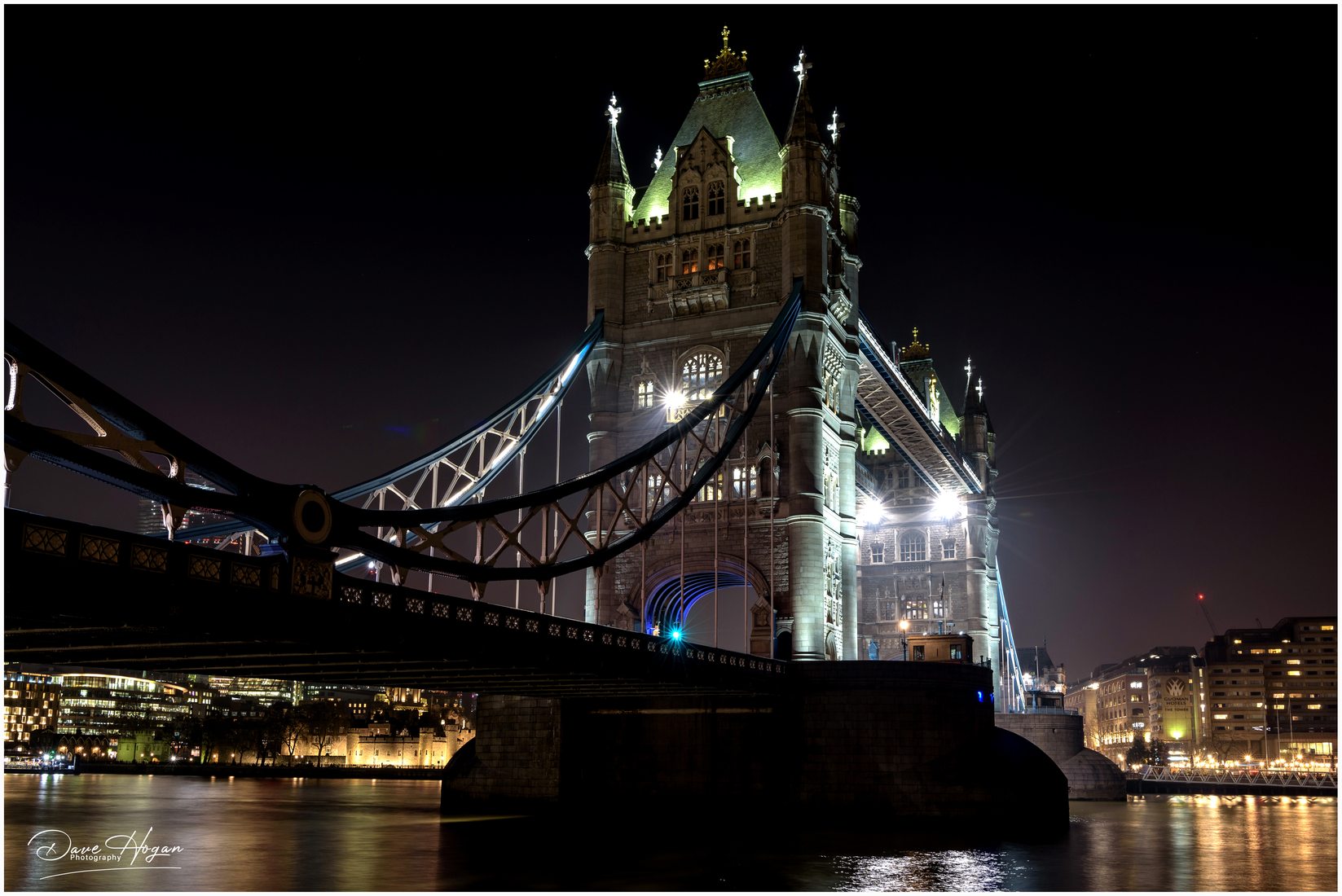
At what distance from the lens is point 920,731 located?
4556 centimetres

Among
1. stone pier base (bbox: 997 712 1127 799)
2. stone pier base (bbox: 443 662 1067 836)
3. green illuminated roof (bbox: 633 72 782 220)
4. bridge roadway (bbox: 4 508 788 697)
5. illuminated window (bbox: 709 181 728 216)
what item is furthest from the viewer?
stone pier base (bbox: 997 712 1127 799)

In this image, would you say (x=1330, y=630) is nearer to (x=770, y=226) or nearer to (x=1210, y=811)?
(x=1210, y=811)

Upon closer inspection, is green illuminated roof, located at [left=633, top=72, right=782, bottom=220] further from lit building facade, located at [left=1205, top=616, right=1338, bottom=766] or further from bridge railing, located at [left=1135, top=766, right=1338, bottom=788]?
lit building facade, located at [left=1205, top=616, right=1338, bottom=766]

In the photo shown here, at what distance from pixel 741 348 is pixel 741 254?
14.2 feet

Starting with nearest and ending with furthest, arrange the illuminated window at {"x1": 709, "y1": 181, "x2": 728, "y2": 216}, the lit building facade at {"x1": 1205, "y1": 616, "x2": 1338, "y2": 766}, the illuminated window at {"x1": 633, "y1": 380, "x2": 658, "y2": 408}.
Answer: the illuminated window at {"x1": 633, "y1": 380, "x2": 658, "y2": 408}, the illuminated window at {"x1": 709, "y1": 181, "x2": 728, "y2": 216}, the lit building facade at {"x1": 1205, "y1": 616, "x2": 1338, "y2": 766}

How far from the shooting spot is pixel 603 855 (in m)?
34.3

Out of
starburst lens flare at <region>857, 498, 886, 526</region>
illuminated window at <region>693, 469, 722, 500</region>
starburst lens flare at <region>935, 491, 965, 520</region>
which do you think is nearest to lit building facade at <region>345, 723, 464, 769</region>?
starburst lens flare at <region>857, 498, 886, 526</region>

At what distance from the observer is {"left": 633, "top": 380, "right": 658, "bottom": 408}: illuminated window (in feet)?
185

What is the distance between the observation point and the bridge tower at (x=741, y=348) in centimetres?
5291

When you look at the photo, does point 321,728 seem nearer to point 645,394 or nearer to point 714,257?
point 645,394

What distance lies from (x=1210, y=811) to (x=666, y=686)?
40168 millimetres

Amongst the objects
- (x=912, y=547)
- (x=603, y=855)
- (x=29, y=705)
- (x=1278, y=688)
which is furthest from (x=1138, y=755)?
(x=603, y=855)

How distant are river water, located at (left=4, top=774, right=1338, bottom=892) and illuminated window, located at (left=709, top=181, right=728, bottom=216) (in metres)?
25.7

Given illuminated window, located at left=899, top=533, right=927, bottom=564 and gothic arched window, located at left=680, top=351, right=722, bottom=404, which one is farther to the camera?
illuminated window, located at left=899, top=533, right=927, bottom=564
